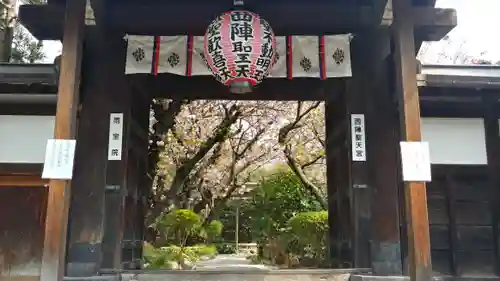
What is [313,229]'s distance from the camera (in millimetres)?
13406

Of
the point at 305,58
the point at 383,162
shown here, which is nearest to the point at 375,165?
the point at 383,162

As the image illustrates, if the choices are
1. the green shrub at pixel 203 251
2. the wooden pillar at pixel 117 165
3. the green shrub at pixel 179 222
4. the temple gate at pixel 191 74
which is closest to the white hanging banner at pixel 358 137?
the temple gate at pixel 191 74

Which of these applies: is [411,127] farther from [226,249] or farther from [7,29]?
[226,249]

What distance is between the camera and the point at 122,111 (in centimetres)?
698

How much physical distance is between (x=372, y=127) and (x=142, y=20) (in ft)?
13.0

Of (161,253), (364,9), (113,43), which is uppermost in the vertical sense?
(364,9)

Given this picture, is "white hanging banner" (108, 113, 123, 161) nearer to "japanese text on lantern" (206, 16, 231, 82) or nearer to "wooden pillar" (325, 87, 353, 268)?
"japanese text on lantern" (206, 16, 231, 82)

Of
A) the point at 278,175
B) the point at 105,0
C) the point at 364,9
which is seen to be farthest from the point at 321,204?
the point at 105,0

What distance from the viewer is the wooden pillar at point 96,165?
645 centimetres

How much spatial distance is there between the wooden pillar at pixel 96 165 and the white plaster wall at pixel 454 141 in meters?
5.05

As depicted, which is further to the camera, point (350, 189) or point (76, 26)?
point (350, 189)

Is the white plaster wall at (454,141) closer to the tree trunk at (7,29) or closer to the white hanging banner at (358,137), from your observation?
the white hanging banner at (358,137)

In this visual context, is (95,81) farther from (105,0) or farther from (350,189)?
(350,189)

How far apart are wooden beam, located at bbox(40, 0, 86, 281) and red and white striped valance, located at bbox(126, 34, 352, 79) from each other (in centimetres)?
142
